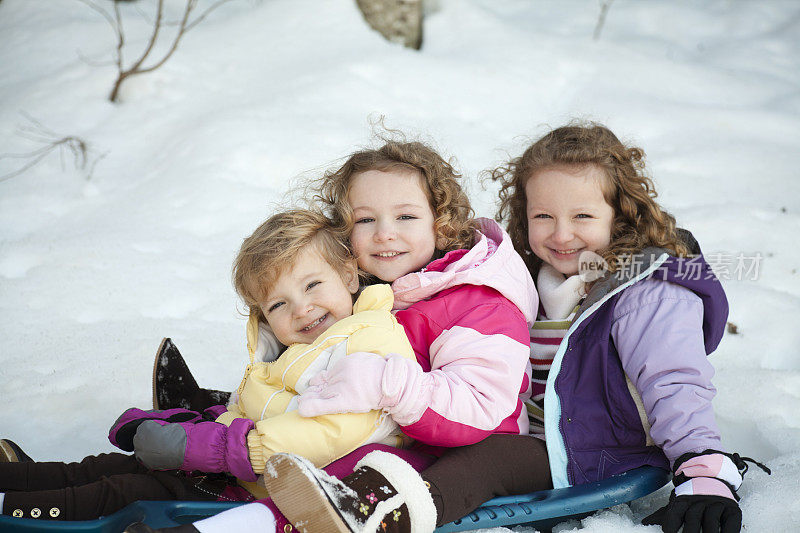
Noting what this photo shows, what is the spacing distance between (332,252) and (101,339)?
125cm

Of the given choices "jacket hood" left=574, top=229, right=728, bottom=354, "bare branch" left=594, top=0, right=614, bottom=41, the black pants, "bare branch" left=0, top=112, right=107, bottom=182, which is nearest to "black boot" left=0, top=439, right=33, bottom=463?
the black pants

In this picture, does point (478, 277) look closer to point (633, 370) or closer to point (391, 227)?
point (391, 227)

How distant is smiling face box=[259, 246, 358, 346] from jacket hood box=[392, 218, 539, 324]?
18 cm

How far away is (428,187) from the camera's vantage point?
2.08 metres

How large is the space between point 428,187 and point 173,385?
95cm

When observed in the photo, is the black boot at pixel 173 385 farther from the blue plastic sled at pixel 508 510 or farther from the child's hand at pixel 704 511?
the child's hand at pixel 704 511

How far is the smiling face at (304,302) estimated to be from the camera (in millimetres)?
1808

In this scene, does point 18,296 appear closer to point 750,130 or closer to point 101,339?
point 101,339

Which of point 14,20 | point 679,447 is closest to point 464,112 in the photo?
point 679,447

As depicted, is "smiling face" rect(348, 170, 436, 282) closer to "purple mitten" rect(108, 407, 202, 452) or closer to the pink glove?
the pink glove

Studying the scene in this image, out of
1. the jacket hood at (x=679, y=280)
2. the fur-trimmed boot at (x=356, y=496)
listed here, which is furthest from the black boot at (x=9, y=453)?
the jacket hood at (x=679, y=280)

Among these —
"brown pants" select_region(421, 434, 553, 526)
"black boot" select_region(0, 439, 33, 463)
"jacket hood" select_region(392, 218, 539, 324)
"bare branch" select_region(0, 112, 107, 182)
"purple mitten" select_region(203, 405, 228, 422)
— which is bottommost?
"bare branch" select_region(0, 112, 107, 182)

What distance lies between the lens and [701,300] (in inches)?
70.9

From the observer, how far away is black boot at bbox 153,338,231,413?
1.98 metres
